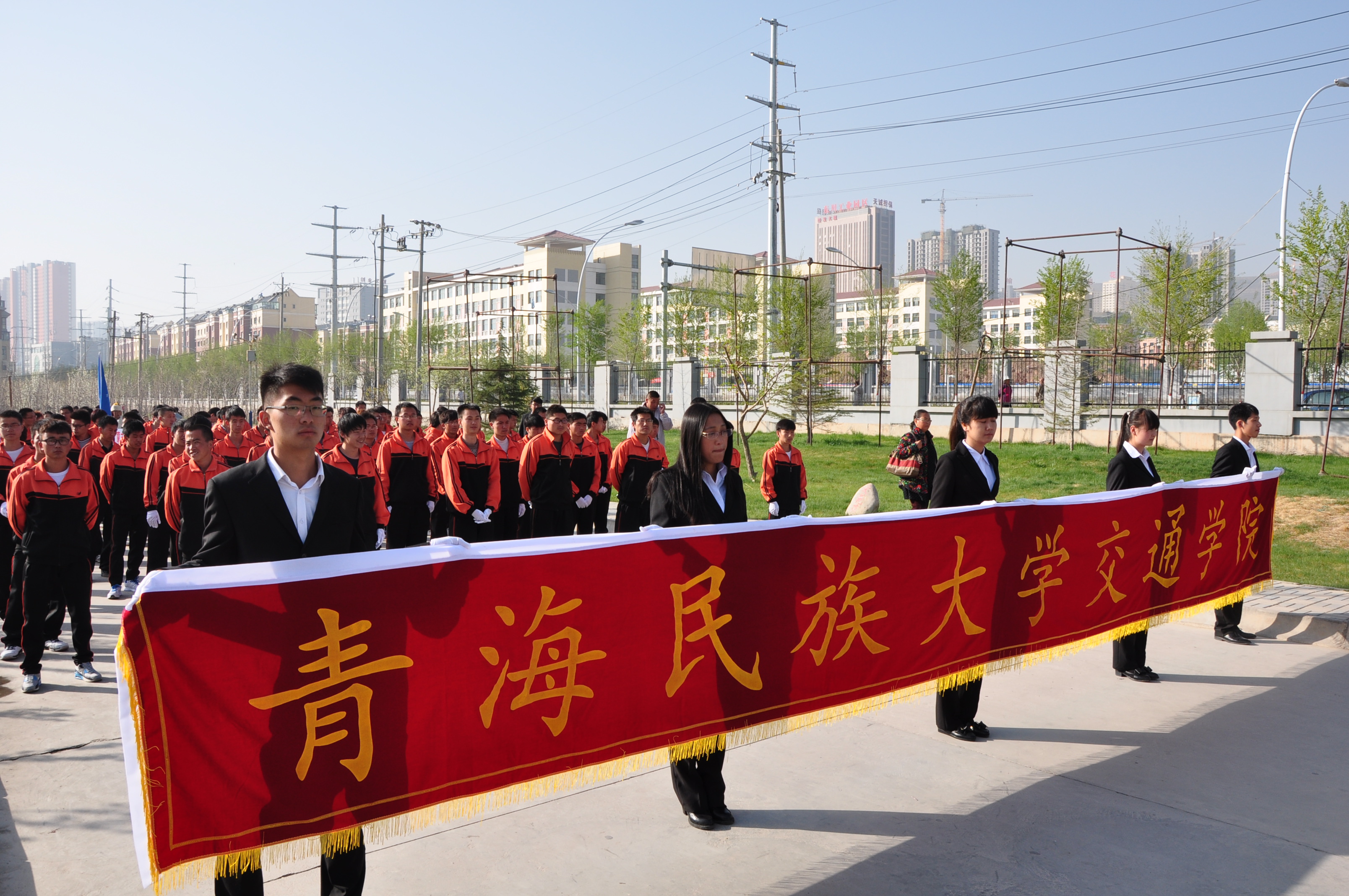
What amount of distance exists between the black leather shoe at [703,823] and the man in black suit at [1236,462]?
4767mm

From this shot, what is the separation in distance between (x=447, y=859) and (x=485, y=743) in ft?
2.74

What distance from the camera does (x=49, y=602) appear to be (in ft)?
19.8

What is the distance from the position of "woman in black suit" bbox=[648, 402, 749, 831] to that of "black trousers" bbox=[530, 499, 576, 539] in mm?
5802

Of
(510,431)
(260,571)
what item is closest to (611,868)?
(260,571)

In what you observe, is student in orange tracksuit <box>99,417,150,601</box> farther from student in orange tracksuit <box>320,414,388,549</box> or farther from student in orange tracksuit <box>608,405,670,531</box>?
student in orange tracksuit <box>608,405,670,531</box>

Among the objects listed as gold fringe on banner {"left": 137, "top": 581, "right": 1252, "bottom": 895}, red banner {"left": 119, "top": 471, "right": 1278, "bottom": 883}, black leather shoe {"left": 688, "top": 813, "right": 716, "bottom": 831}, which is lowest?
black leather shoe {"left": 688, "top": 813, "right": 716, "bottom": 831}

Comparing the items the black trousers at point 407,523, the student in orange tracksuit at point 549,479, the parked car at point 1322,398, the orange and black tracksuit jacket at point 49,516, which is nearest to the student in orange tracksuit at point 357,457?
the black trousers at point 407,523

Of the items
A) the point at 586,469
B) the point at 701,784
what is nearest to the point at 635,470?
the point at 586,469

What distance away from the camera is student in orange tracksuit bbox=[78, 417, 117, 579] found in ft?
28.8

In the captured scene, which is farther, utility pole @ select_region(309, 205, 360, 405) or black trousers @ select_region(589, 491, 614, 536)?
utility pole @ select_region(309, 205, 360, 405)

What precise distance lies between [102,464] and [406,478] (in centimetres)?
280

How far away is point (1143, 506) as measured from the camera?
5477 millimetres

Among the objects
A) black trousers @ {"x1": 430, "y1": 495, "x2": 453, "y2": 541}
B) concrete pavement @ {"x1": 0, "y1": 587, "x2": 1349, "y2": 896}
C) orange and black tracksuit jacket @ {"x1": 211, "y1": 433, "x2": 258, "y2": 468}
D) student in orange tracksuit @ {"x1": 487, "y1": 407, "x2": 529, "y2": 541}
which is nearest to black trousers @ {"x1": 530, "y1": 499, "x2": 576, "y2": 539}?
student in orange tracksuit @ {"x1": 487, "y1": 407, "x2": 529, "y2": 541}

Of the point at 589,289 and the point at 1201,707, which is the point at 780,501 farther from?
the point at 589,289
